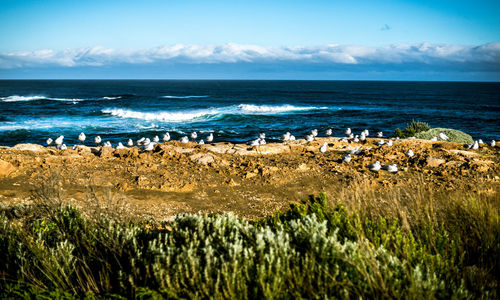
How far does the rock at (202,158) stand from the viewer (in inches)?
395

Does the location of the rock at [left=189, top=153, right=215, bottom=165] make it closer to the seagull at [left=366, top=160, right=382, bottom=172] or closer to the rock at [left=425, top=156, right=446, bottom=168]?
the seagull at [left=366, top=160, right=382, bottom=172]

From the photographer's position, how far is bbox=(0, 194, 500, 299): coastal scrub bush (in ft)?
10.1

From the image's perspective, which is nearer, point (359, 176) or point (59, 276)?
point (59, 276)

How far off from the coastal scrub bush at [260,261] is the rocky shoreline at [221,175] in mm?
2438

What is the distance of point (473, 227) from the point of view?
415cm

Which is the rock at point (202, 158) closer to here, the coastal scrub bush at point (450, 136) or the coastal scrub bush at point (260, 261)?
the coastal scrub bush at point (260, 261)

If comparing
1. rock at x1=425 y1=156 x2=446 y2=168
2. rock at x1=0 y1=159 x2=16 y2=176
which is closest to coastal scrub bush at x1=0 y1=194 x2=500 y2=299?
rock at x1=0 y1=159 x2=16 y2=176

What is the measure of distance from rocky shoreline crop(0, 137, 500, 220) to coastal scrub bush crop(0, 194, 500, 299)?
244cm

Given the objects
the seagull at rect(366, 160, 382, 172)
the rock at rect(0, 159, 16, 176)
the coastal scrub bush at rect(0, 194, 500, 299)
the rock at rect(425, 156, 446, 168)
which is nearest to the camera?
the coastal scrub bush at rect(0, 194, 500, 299)

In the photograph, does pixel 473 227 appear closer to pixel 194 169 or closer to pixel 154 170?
pixel 194 169

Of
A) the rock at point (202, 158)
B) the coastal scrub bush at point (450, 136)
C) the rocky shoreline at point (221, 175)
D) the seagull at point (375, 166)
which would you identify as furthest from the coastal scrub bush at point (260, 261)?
the coastal scrub bush at point (450, 136)

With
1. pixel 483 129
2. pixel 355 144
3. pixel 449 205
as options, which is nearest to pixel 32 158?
pixel 449 205

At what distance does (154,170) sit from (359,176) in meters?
5.85

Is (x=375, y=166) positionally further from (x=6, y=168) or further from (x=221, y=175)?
(x=6, y=168)
